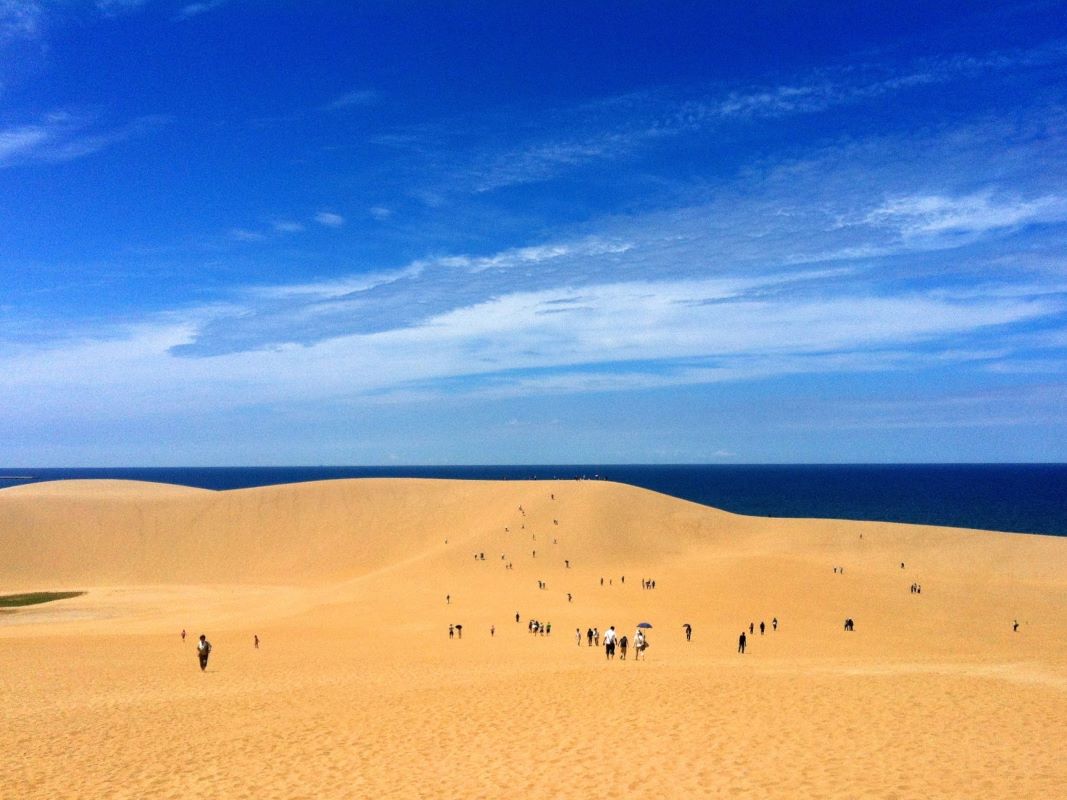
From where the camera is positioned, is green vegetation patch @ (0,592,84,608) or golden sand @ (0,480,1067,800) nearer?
golden sand @ (0,480,1067,800)

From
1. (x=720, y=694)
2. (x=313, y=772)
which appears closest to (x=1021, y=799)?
(x=720, y=694)

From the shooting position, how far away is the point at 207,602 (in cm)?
4897

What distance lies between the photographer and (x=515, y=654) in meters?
27.5

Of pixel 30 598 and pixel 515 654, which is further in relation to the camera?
pixel 30 598

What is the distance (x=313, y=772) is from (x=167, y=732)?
4.78 meters

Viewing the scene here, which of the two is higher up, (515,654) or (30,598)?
(515,654)

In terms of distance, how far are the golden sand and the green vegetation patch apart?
222 centimetres

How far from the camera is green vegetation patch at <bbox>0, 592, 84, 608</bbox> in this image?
158ft

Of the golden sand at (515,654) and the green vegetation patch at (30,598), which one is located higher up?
the golden sand at (515,654)

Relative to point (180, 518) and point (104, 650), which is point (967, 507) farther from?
point (104, 650)

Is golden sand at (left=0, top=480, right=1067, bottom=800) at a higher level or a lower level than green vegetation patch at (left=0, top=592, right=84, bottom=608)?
higher

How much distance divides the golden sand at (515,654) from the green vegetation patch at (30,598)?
2221 mm

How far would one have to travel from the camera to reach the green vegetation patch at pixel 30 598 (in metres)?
48.1

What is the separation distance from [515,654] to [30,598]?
40507mm
